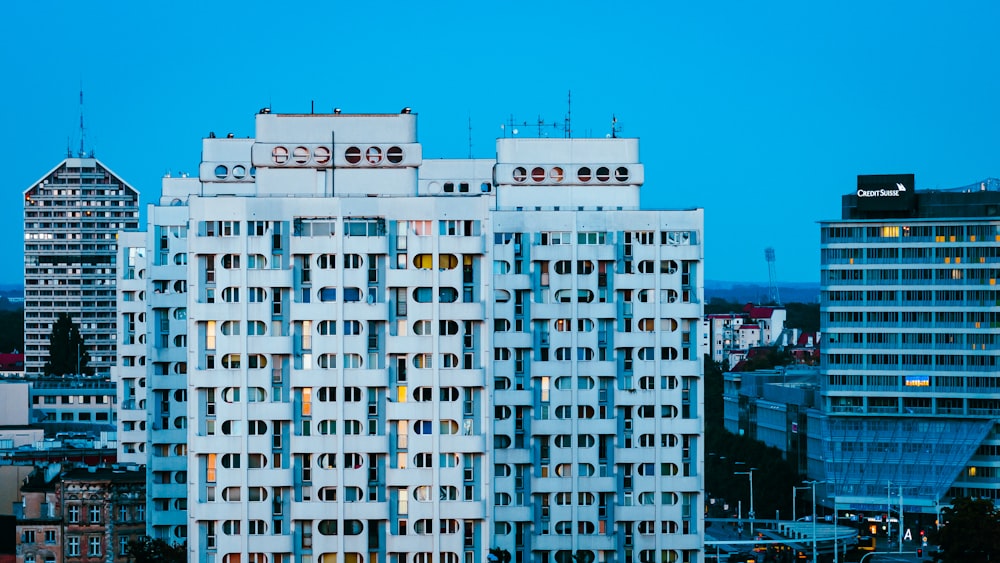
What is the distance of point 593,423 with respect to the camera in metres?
115

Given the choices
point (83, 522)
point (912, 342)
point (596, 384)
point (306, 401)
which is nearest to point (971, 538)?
point (596, 384)

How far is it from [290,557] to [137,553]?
1992cm

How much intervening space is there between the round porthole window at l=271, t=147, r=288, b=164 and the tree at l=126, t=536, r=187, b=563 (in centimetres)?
2341

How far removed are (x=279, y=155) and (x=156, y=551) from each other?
25.0 meters

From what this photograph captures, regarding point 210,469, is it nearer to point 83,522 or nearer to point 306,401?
point 306,401

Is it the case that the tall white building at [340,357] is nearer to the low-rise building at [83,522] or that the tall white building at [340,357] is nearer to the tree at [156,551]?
the tree at [156,551]

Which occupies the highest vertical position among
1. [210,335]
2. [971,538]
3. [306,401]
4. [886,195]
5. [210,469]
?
[886,195]

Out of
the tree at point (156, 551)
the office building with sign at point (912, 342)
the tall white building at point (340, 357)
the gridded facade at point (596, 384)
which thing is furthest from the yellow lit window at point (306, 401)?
the office building with sign at point (912, 342)

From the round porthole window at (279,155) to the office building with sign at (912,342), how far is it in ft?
343

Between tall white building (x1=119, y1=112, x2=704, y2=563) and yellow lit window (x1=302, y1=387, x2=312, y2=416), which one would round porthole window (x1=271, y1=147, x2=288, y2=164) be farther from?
yellow lit window (x1=302, y1=387, x2=312, y2=416)

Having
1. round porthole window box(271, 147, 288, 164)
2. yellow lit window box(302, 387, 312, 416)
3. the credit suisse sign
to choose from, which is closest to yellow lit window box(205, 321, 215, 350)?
yellow lit window box(302, 387, 312, 416)

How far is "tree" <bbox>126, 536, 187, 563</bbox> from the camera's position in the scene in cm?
10581

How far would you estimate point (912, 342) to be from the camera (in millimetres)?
191250

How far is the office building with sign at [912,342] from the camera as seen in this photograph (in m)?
189
